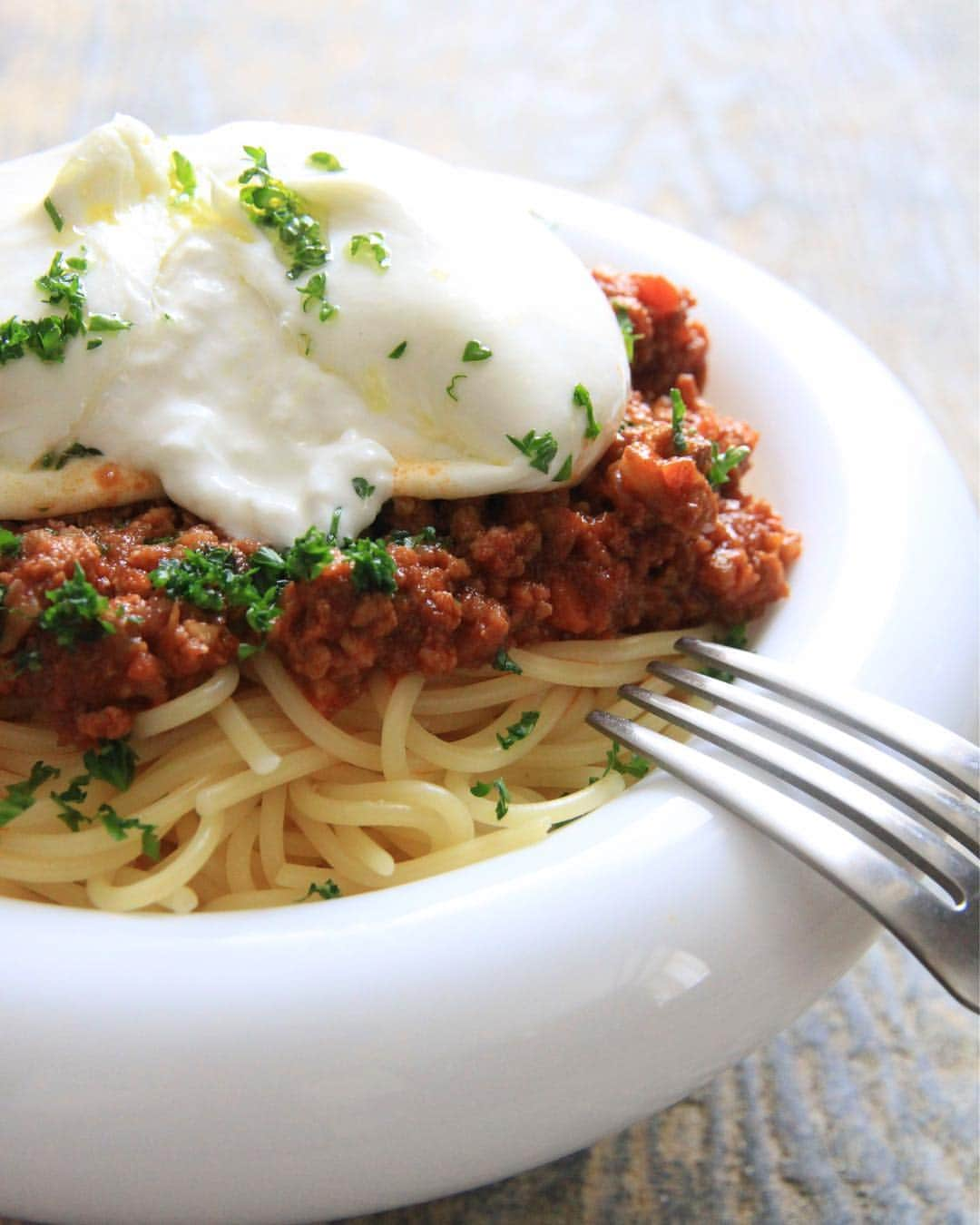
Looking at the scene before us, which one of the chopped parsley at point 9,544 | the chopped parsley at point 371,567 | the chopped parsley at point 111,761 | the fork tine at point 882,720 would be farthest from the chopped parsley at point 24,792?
the fork tine at point 882,720

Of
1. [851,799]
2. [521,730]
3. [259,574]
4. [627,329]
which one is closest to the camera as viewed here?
[851,799]

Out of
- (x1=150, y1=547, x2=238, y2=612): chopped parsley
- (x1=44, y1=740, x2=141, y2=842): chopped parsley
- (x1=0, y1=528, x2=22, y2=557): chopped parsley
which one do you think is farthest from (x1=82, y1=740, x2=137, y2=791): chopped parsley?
(x1=0, y1=528, x2=22, y2=557): chopped parsley

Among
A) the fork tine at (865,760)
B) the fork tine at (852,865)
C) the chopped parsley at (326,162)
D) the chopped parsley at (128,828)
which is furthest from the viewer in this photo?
the chopped parsley at (326,162)

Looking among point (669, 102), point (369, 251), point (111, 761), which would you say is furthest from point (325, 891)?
point (669, 102)

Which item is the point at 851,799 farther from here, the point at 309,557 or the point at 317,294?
the point at 317,294

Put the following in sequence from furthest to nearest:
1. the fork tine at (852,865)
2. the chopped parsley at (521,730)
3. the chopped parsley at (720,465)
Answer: the chopped parsley at (720,465), the chopped parsley at (521,730), the fork tine at (852,865)

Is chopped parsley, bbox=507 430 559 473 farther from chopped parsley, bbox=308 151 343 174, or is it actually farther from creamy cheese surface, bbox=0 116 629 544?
chopped parsley, bbox=308 151 343 174

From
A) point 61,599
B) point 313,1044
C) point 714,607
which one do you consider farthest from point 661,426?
point 313,1044

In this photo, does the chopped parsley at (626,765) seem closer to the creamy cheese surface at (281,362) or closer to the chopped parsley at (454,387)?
the creamy cheese surface at (281,362)
